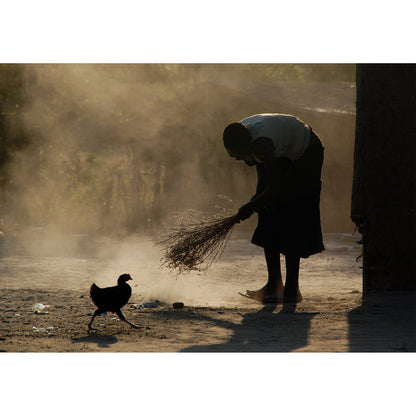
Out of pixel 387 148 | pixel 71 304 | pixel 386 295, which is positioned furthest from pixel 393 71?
pixel 71 304

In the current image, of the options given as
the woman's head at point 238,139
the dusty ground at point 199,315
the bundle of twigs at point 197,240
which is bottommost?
the dusty ground at point 199,315

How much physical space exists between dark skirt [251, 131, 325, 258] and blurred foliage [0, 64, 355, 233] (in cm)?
783

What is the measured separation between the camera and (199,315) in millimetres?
5758

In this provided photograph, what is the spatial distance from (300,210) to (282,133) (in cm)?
83

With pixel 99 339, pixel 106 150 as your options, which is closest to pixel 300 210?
pixel 99 339

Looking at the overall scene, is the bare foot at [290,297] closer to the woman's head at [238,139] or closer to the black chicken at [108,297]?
the woman's head at [238,139]

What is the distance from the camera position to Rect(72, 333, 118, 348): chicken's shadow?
457 cm

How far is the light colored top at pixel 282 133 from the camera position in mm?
5914

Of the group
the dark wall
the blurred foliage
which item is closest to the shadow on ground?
the dark wall

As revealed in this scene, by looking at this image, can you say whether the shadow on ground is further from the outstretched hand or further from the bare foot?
the outstretched hand

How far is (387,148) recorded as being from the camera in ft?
20.9

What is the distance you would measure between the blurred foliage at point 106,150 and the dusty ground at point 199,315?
16.4ft

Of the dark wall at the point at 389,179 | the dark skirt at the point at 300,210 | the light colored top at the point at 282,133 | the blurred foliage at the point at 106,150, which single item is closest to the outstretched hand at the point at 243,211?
the dark skirt at the point at 300,210

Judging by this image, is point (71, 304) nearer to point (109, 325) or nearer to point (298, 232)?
point (109, 325)
